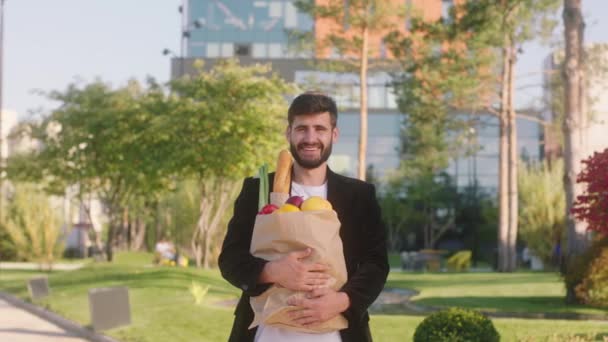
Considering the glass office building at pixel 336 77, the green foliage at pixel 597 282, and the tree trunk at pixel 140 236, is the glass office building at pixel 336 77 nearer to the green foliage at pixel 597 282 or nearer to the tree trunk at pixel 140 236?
the tree trunk at pixel 140 236

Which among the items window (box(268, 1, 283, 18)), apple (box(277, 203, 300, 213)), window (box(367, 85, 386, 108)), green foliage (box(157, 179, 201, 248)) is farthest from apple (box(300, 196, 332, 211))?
window (box(268, 1, 283, 18))

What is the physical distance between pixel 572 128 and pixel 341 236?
17434mm

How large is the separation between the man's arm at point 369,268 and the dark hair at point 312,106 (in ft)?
1.46

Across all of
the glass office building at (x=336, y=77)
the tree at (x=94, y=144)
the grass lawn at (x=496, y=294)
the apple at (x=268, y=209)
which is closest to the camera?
the apple at (x=268, y=209)

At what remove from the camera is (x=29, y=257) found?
136ft

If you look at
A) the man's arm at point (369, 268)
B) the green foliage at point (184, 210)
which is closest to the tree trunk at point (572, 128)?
the man's arm at point (369, 268)

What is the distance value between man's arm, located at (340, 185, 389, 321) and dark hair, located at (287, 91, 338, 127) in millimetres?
444

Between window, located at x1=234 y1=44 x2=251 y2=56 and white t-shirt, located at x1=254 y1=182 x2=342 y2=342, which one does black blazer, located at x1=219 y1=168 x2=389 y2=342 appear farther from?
window, located at x1=234 y1=44 x2=251 y2=56

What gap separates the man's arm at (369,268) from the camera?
13.5ft

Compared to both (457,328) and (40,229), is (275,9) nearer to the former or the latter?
(40,229)

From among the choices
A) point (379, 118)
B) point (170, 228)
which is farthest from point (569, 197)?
point (379, 118)

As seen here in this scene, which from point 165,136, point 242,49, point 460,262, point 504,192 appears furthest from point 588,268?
point 242,49

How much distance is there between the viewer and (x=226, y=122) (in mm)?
30891

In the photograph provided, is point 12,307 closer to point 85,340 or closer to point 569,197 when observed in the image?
point 85,340
